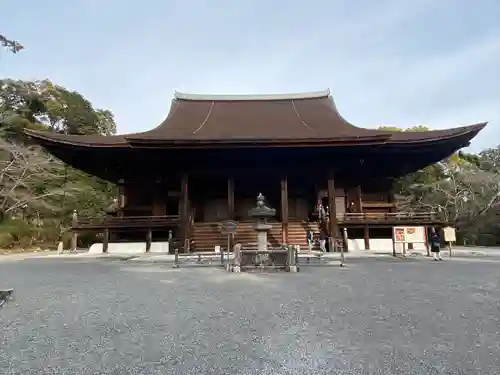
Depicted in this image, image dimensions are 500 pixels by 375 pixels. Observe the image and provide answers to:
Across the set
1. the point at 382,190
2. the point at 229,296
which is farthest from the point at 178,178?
the point at 229,296

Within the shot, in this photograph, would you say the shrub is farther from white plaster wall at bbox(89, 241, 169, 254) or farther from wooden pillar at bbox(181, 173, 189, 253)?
wooden pillar at bbox(181, 173, 189, 253)

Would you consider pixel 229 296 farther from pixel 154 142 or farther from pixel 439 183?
pixel 439 183

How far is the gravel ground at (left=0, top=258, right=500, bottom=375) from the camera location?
3.07 meters

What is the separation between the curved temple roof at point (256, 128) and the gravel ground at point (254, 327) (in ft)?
30.0

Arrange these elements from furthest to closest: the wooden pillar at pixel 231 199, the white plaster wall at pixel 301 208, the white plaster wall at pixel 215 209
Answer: the white plaster wall at pixel 215 209 → the white plaster wall at pixel 301 208 → the wooden pillar at pixel 231 199

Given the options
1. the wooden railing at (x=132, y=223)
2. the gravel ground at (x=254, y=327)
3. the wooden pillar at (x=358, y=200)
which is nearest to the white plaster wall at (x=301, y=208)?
the wooden pillar at (x=358, y=200)

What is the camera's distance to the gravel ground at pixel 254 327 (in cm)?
307

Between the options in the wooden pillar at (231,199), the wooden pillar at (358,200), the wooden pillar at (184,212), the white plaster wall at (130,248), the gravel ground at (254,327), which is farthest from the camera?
the wooden pillar at (358,200)

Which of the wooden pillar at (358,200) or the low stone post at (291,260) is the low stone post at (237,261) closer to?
the low stone post at (291,260)

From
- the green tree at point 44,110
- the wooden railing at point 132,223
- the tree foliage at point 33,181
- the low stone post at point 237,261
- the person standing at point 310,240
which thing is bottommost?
the low stone post at point 237,261

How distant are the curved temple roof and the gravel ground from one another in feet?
30.0

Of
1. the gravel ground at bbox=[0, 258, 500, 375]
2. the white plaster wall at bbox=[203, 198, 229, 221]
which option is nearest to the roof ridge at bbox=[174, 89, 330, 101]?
the white plaster wall at bbox=[203, 198, 229, 221]

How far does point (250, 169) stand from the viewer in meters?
18.0

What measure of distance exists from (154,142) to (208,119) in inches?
264
